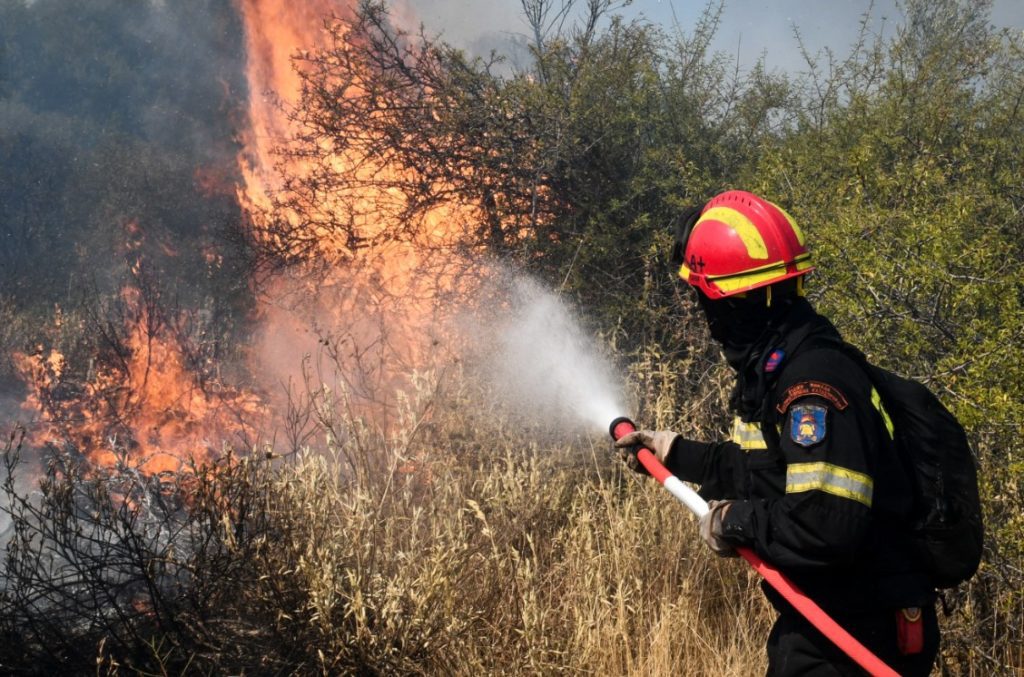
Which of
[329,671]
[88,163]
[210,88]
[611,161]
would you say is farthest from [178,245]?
[329,671]

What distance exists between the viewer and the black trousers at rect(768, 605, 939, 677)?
2.14 m

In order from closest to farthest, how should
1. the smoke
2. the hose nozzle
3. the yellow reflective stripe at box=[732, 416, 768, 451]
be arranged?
the yellow reflective stripe at box=[732, 416, 768, 451] → the hose nozzle → the smoke

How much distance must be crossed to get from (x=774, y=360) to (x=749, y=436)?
0.27 metres

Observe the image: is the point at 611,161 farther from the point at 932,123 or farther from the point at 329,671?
the point at 329,671

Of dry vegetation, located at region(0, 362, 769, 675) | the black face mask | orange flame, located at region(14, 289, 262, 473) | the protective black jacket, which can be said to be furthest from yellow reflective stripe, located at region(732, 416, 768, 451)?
orange flame, located at region(14, 289, 262, 473)

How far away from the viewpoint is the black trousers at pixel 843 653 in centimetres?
214

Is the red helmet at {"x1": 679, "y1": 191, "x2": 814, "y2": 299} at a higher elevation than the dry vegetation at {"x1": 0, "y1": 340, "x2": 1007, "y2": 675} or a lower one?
higher

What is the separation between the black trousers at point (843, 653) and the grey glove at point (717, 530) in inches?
9.9

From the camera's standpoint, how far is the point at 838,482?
1950mm

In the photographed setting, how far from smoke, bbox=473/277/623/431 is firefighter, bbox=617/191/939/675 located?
244cm

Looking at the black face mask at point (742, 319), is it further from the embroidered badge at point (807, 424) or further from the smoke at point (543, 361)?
the smoke at point (543, 361)

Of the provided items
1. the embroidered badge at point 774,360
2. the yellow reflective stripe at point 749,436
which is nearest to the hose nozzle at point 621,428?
the yellow reflective stripe at point 749,436

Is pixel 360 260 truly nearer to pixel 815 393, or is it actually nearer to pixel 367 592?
pixel 367 592

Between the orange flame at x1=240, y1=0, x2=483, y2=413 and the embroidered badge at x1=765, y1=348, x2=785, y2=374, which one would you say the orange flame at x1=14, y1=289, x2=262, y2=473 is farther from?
the embroidered badge at x1=765, y1=348, x2=785, y2=374
